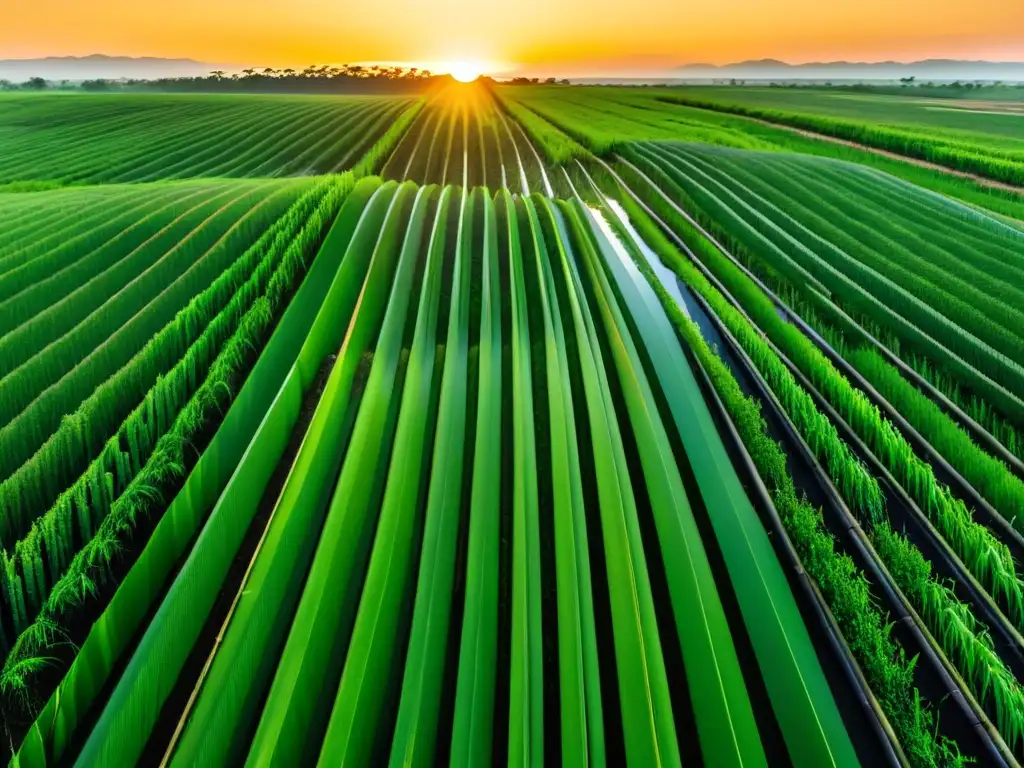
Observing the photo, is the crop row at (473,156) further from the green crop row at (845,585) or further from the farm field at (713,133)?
the green crop row at (845,585)

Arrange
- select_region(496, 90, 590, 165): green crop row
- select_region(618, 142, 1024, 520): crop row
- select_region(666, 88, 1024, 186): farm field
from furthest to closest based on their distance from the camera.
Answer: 1. select_region(496, 90, 590, 165): green crop row
2. select_region(666, 88, 1024, 186): farm field
3. select_region(618, 142, 1024, 520): crop row

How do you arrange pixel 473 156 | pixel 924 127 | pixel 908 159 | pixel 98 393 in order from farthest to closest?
pixel 924 127
pixel 473 156
pixel 908 159
pixel 98 393

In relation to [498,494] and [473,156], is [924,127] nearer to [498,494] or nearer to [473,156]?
[473,156]

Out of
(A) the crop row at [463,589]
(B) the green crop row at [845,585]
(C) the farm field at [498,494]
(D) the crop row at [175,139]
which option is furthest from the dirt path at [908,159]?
(D) the crop row at [175,139]

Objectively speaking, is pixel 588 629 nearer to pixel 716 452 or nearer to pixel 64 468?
pixel 716 452

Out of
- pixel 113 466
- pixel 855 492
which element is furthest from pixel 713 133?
pixel 113 466

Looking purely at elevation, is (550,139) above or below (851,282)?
above

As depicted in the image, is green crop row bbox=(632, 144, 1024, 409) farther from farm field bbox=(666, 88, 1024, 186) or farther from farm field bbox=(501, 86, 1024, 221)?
farm field bbox=(666, 88, 1024, 186)

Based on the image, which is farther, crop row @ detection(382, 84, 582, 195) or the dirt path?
crop row @ detection(382, 84, 582, 195)

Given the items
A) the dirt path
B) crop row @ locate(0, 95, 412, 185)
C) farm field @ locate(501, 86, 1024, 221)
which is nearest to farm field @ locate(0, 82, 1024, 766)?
farm field @ locate(501, 86, 1024, 221)
